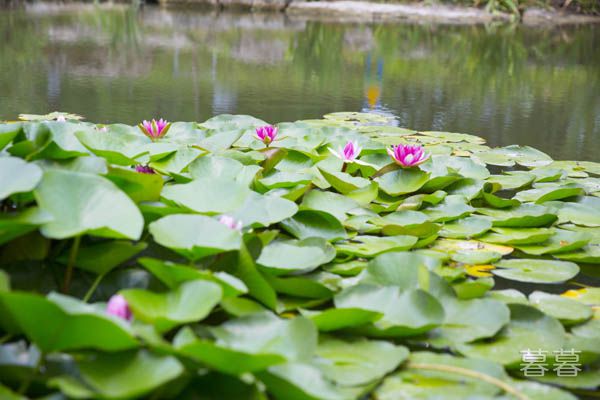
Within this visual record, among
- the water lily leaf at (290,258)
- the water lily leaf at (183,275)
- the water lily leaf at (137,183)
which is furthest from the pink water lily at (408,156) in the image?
the water lily leaf at (183,275)

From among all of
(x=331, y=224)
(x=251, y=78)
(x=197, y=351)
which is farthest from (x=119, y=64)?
(x=197, y=351)

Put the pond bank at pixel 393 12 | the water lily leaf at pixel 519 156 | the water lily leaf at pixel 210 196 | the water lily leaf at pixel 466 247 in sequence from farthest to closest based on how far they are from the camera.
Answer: the pond bank at pixel 393 12, the water lily leaf at pixel 519 156, the water lily leaf at pixel 466 247, the water lily leaf at pixel 210 196

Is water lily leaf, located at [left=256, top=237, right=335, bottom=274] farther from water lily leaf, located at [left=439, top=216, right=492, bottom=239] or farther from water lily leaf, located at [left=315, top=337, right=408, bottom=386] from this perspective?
water lily leaf, located at [left=439, top=216, right=492, bottom=239]

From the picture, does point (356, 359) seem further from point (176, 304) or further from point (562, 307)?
point (562, 307)

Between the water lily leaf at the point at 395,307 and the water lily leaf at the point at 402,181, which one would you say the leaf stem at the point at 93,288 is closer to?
the water lily leaf at the point at 395,307

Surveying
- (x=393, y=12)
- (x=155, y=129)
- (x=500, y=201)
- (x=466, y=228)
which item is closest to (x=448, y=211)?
(x=466, y=228)

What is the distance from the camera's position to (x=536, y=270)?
4.14 ft

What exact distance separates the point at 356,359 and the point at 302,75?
4.14 metres

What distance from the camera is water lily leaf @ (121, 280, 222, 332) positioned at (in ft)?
2.47

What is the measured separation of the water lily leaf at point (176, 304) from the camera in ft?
2.47

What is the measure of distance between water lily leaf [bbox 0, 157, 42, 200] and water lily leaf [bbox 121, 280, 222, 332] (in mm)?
212

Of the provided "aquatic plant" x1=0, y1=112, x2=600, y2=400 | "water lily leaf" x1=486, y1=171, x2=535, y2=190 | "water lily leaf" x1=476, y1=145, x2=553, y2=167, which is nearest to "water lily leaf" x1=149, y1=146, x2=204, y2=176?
"aquatic plant" x1=0, y1=112, x2=600, y2=400

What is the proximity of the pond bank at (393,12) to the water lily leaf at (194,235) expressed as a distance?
35.4 ft

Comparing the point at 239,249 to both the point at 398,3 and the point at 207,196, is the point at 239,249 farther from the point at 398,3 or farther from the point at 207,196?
the point at 398,3
